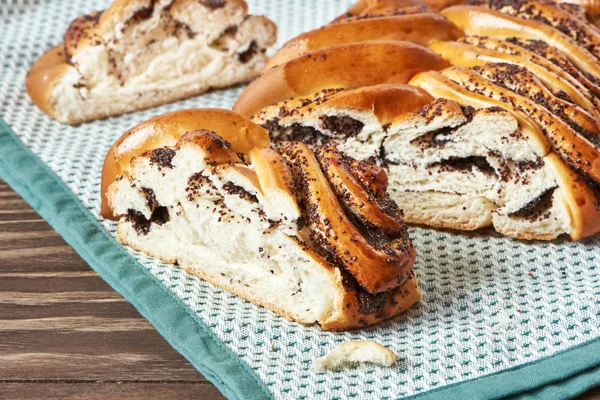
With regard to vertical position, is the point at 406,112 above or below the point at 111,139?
above

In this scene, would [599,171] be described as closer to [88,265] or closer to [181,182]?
[181,182]

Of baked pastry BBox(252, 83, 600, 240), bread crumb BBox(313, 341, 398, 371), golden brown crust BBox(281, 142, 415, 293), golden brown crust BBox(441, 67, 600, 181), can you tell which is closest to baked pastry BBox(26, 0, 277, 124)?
baked pastry BBox(252, 83, 600, 240)

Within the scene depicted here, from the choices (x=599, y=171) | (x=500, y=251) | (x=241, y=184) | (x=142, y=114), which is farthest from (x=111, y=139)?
(x=599, y=171)

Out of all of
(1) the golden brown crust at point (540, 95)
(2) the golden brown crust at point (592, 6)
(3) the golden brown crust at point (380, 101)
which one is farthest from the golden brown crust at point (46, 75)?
(2) the golden brown crust at point (592, 6)

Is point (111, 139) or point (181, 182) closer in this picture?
point (181, 182)

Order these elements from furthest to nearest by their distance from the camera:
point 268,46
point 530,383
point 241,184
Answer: point 268,46 → point 241,184 → point 530,383

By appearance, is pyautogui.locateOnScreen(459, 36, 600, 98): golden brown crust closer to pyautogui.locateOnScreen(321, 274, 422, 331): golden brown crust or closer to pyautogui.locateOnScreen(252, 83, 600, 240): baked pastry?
pyautogui.locateOnScreen(252, 83, 600, 240): baked pastry
